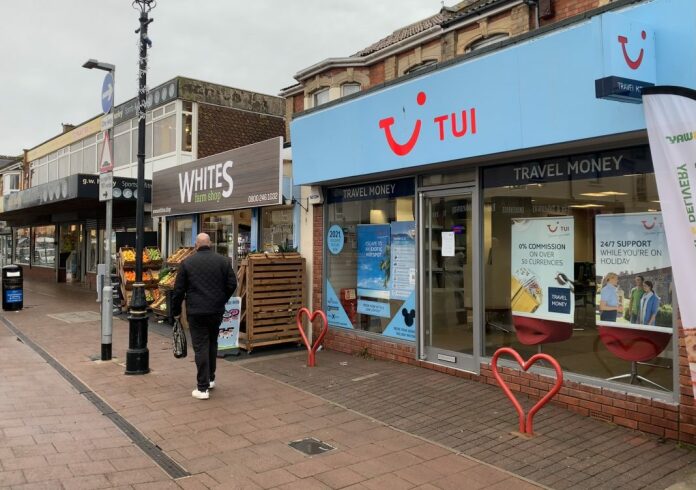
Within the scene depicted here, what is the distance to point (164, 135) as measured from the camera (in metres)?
18.0

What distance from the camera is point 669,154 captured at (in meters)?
3.94

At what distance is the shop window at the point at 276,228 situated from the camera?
1055 cm

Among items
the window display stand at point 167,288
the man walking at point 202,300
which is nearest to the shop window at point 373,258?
the man walking at point 202,300

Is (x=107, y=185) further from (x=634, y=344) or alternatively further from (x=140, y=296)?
(x=634, y=344)

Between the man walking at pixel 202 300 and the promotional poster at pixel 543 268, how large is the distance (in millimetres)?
3576

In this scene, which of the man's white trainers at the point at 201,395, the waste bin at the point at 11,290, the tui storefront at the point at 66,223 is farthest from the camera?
the tui storefront at the point at 66,223

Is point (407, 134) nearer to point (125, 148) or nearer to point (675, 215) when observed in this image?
point (675, 215)

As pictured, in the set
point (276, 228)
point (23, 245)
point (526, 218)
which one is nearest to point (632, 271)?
point (526, 218)

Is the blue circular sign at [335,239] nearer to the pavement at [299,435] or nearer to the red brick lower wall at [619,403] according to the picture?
the pavement at [299,435]

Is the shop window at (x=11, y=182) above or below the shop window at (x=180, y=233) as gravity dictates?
above

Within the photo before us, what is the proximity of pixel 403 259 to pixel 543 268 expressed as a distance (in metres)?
2.35

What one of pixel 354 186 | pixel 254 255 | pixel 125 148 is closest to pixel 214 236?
pixel 254 255

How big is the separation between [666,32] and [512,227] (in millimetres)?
2700

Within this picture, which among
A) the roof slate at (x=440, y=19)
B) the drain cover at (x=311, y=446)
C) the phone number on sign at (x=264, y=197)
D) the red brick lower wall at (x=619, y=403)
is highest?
the roof slate at (x=440, y=19)
